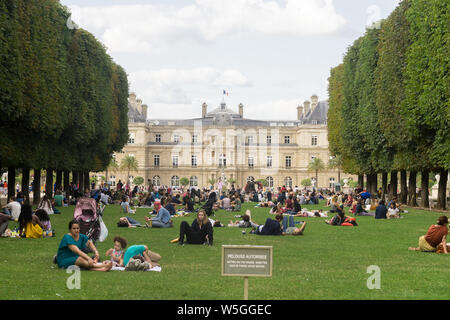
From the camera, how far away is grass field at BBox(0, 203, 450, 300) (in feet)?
29.3

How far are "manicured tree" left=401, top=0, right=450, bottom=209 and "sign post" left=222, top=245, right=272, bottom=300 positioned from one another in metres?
19.0

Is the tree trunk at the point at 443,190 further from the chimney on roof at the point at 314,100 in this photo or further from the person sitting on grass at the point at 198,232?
the chimney on roof at the point at 314,100

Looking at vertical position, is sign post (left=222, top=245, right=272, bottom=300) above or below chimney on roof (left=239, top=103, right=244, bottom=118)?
below

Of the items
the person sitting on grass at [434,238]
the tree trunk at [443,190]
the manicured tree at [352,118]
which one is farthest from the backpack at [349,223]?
the manicured tree at [352,118]

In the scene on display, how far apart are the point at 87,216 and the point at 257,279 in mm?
5603

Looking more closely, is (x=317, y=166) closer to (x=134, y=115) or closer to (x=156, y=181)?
(x=156, y=181)

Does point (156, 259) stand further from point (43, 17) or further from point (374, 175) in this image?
point (374, 175)

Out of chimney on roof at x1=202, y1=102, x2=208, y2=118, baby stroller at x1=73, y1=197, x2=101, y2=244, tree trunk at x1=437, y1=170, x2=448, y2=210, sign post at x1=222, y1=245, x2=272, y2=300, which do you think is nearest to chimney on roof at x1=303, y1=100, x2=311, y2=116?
chimney on roof at x1=202, y1=102, x2=208, y2=118

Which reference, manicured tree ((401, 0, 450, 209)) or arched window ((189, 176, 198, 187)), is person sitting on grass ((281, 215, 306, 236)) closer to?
manicured tree ((401, 0, 450, 209))

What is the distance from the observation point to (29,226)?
54.4ft

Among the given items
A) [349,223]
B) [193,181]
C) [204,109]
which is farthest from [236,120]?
[349,223]

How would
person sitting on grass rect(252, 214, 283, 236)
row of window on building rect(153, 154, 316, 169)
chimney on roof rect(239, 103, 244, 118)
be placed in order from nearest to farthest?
person sitting on grass rect(252, 214, 283, 236), row of window on building rect(153, 154, 316, 169), chimney on roof rect(239, 103, 244, 118)

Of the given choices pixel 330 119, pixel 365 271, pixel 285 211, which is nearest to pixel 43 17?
pixel 285 211
